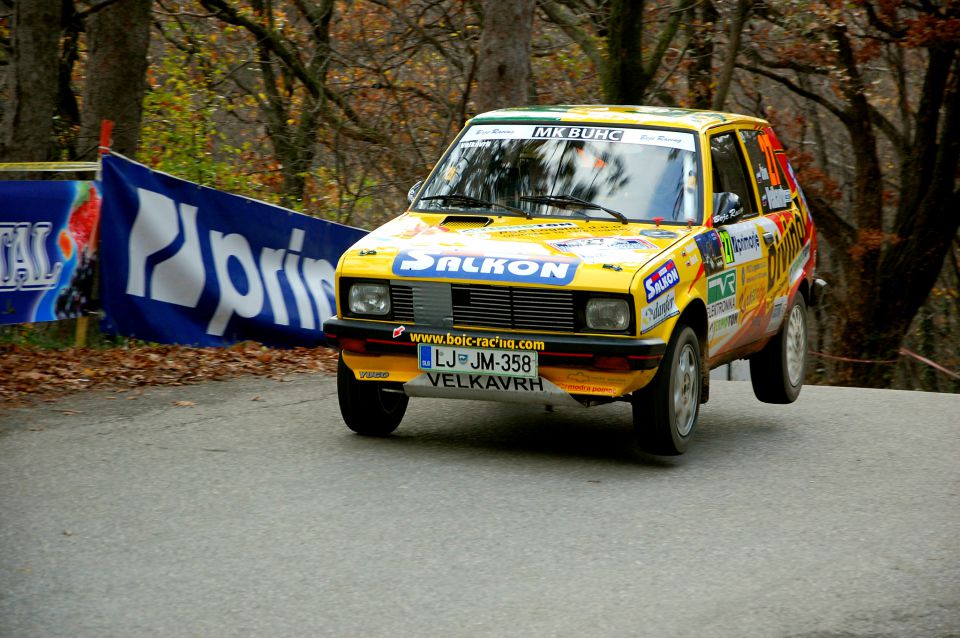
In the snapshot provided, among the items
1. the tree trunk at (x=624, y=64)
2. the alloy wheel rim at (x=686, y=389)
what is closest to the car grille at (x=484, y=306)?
the alloy wheel rim at (x=686, y=389)

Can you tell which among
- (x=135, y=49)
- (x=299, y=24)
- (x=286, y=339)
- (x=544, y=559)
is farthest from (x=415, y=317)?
(x=299, y=24)

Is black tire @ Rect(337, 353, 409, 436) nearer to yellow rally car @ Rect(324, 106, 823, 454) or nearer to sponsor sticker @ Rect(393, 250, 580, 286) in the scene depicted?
yellow rally car @ Rect(324, 106, 823, 454)

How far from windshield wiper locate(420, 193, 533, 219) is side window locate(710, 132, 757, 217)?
1.31 metres

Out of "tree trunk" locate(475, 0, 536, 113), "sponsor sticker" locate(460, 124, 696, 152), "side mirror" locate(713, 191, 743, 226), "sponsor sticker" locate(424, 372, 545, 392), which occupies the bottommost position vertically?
"sponsor sticker" locate(424, 372, 545, 392)

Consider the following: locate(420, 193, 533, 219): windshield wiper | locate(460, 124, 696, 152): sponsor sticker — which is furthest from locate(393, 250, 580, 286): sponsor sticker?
locate(460, 124, 696, 152): sponsor sticker

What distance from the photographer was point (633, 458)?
25.5 feet

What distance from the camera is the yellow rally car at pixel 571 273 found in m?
7.11

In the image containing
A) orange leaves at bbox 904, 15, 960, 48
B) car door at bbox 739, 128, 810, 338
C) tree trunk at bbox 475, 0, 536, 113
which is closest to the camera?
car door at bbox 739, 128, 810, 338

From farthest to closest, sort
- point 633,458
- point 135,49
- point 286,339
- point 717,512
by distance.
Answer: point 135,49
point 286,339
point 633,458
point 717,512

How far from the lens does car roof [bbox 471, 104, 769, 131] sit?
857cm

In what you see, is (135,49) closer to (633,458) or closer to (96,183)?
(96,183)

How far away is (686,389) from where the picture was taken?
770cm

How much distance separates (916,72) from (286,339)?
19.7 meters

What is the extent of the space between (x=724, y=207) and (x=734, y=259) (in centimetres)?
42
